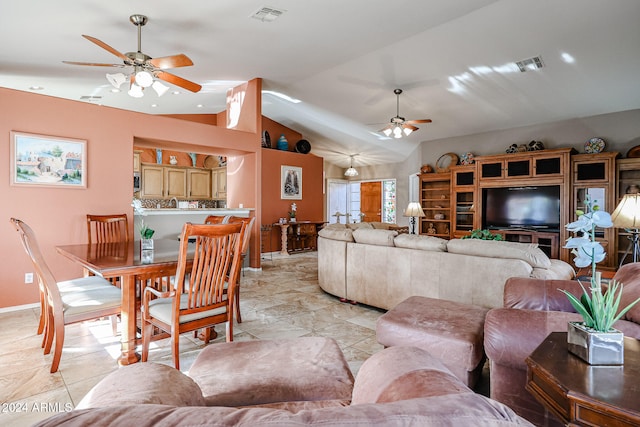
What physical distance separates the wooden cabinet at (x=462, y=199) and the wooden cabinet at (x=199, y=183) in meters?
6.39

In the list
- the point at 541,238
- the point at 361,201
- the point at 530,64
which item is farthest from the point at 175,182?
the point at 541,238

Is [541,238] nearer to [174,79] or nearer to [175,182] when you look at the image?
[174,79]

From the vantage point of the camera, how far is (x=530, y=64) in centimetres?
473

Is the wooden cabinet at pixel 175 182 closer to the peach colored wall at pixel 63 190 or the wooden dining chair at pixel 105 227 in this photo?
the peach colored wall at pixel 63 190

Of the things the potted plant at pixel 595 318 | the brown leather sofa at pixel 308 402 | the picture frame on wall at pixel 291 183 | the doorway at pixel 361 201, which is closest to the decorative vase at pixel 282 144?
the picture frame on wall at pixel 291 183

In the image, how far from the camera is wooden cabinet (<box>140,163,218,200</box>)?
850cm

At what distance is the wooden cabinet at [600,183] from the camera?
5.48 metres

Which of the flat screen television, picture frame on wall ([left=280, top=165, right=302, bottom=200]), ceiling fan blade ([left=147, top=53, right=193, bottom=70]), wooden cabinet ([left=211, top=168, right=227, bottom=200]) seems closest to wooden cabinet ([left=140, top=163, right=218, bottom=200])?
wooden cabinet ([left=211, top=168, right=227, bottom=200])

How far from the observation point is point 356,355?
2.65 m

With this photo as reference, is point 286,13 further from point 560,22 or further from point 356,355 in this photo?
point 356,355

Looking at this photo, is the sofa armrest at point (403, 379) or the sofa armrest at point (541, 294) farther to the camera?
the sofa armrest at point (541, 294)

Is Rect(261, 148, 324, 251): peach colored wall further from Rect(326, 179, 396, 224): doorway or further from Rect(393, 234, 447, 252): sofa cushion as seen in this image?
Rect(393, 234, 447, 252): sofa cushion

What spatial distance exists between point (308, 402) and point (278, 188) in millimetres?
7197

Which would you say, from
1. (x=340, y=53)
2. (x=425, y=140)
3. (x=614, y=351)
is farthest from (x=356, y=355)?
(x=425, y=140)
